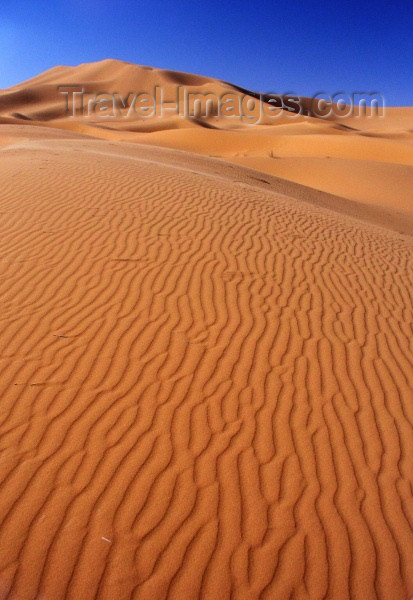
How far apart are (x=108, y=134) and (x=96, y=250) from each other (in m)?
36.0

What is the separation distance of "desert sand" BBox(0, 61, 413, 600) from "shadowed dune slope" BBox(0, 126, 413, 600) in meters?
0.01

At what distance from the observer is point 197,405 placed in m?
Result: 3.90

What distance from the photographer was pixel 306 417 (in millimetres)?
3918

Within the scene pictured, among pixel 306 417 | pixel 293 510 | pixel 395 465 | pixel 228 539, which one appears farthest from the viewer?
pixel 306 417

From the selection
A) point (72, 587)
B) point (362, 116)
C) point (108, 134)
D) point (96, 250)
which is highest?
point (362, 116)

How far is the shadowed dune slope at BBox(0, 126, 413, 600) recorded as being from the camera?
2773 millimetres

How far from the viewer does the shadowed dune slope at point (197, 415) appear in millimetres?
2773

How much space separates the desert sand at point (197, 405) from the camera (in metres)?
2.78

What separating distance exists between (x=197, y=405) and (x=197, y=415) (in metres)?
0.11

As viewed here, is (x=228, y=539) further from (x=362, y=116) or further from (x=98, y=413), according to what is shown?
(x=362, y=116)

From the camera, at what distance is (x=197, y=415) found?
150 inches

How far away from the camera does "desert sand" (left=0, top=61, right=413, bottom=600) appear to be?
2.78 metres

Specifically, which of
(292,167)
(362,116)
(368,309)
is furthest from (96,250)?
(362,116)

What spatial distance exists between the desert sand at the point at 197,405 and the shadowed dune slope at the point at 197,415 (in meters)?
0.01
